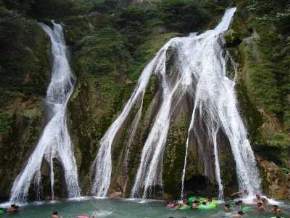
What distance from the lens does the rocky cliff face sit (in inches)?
792

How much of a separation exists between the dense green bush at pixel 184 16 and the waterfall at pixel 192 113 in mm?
5801

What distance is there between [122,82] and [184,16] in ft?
27.9

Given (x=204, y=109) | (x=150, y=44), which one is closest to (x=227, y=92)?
(x=204, y=109)

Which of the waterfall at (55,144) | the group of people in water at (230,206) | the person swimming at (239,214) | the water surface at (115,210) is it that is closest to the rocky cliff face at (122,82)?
the waterfall at (55,144)

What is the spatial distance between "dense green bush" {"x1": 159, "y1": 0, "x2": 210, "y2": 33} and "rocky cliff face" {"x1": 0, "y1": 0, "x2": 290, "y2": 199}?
0.25ft

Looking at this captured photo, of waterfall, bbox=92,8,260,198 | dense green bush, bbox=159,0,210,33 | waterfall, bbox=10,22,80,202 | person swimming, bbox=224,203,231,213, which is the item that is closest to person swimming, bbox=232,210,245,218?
person swimming, bbox=224,203,231,213

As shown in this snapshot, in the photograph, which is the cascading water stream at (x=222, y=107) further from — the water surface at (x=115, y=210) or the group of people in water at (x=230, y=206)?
the water surface at (x=115, y=210)

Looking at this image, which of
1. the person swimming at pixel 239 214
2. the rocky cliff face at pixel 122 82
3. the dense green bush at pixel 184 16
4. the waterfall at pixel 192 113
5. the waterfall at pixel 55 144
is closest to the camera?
the person swimming at pixel 239 214

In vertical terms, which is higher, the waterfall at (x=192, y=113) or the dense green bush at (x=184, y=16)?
the dense green bush at (x=184, y=16)

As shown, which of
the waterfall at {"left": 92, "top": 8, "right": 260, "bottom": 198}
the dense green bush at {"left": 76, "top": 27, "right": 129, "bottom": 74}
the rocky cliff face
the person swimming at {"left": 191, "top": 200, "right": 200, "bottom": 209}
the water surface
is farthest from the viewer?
the dense green bush at {"left": 76, "top": 27, "right": 129, "bottom": 74}

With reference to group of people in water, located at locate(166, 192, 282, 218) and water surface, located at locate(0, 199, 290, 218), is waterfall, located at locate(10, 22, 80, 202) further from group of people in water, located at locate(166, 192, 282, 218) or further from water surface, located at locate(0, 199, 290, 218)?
group of people in water, located at locate(166, 192, 282, 218)

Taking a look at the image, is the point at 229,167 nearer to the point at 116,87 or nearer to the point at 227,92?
the point at 227,92

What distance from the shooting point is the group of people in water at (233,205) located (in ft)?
54.2

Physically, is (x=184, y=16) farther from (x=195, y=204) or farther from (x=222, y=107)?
(x=195, y=204)
